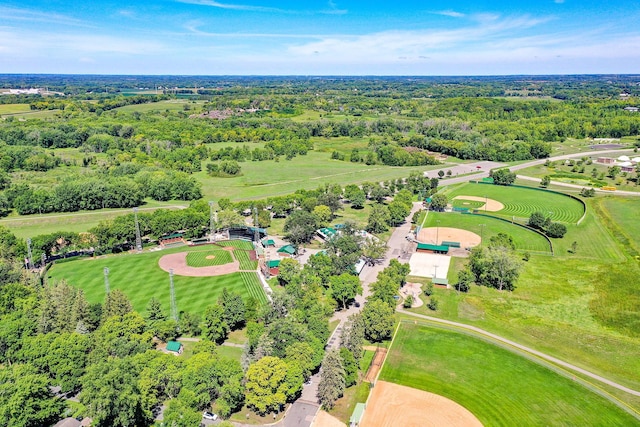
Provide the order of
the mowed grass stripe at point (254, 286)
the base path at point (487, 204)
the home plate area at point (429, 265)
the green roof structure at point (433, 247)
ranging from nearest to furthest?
the mowed grass stripe at point (254, 286) → the home plate area at point (429, 265) → the green roof structure at point (433, 247) → the base path at point (487, 204)

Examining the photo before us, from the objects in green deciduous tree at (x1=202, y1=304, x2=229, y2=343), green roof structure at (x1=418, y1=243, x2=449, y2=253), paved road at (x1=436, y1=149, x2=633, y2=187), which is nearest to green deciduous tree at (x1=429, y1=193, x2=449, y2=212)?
green roof structure at (x1=418, y1=243, x2=449, y2=253)

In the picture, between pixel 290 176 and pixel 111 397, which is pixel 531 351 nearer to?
pixel 111 397

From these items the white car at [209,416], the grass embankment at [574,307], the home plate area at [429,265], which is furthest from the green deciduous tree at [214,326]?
the home plate area at [429,265]

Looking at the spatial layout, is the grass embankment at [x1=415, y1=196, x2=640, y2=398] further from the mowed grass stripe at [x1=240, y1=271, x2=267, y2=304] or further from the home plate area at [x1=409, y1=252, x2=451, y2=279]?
the mowed grass stripe at [x1=240, y1=271, x2=267, y2=304]

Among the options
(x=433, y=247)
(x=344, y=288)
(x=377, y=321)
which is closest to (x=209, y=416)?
(x=377, y=321)

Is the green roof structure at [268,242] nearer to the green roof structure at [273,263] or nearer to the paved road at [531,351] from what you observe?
the green roof structure at [273,263]

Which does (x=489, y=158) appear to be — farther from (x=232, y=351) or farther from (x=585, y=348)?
(x=232, y=351)
